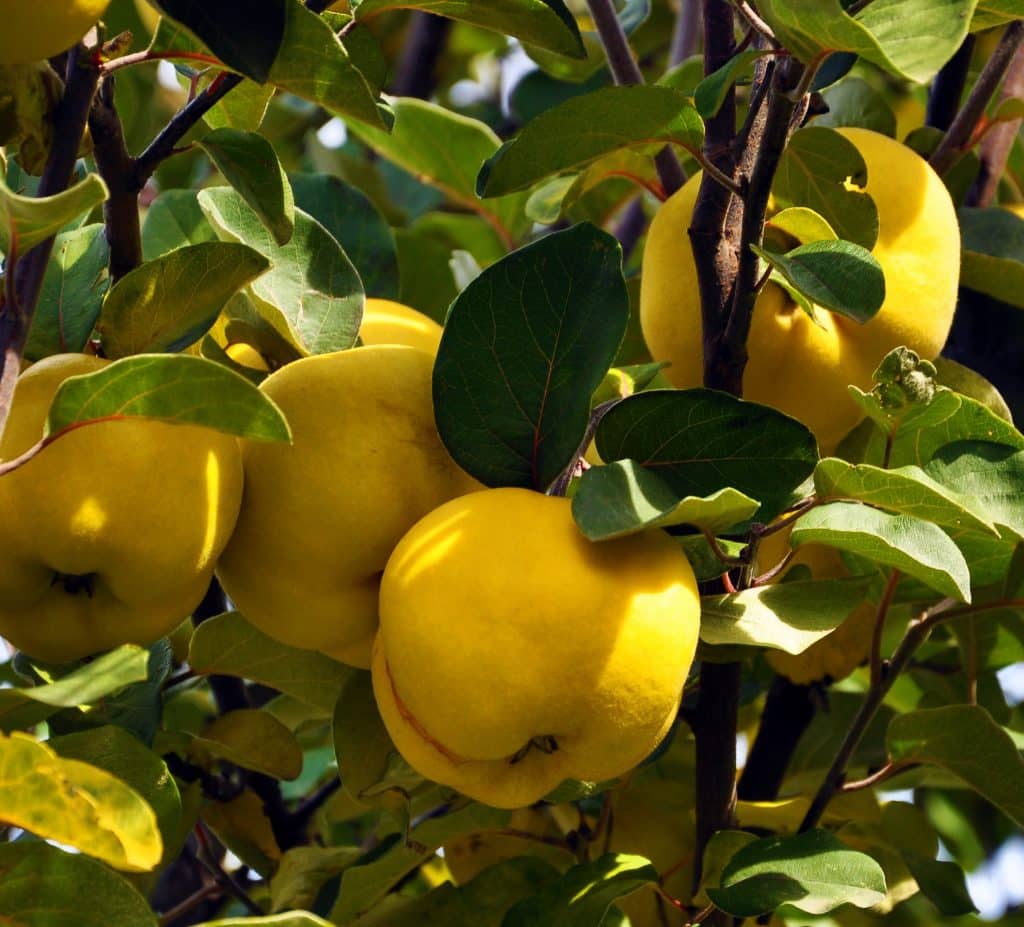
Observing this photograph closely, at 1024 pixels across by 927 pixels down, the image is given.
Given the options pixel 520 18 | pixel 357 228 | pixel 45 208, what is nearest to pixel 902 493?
pixel 520 18

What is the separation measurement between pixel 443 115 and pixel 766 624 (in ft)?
2.57

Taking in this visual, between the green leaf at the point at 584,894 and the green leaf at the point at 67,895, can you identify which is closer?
the green leaf at the point at 67,895

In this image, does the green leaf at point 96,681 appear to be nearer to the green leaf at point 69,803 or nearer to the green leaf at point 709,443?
the green leaf at point 69,803

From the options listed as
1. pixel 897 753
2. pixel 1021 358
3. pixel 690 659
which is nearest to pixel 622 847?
pixel 897 753

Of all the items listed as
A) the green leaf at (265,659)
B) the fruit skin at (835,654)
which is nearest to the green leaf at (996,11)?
the fruit skin at (835,654)

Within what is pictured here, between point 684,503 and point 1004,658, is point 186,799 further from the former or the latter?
point 1004,658

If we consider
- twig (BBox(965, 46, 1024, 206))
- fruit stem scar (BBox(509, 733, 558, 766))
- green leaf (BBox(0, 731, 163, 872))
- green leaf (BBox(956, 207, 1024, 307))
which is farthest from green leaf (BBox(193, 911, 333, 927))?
twig (BBox(965, 46, 1024, 206))

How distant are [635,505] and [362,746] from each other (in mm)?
373

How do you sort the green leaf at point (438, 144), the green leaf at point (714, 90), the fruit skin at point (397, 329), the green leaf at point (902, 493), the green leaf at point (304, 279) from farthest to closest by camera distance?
the green leaf at point (438, 144) → the fruit skin at point (397, 329) → the green leaf at point (304, 279) → the green leaf at point (714, 90) → the green leaf at point (902, 493)

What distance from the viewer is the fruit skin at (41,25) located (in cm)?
69

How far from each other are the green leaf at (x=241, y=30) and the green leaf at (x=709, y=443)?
0.28 metres

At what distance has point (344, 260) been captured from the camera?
1048 mm

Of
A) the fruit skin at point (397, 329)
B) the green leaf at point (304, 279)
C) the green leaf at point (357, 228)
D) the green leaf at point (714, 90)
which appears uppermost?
the green leaf at point (714, 90)

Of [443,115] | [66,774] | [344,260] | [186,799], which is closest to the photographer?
[66,774]
